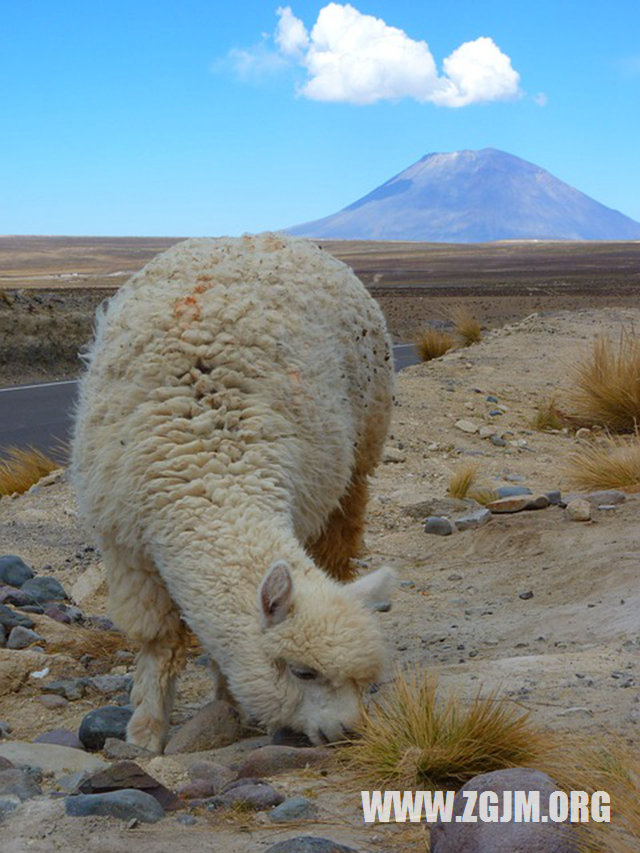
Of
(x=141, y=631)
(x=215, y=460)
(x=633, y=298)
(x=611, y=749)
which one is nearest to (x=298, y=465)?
(x=215, y=460)

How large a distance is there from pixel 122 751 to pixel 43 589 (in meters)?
2.74

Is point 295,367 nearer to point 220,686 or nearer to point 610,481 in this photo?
point 220,686

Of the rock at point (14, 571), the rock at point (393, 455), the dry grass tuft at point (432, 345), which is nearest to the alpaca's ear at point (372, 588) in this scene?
the rock at point (14, 571)

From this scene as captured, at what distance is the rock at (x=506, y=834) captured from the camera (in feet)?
10.3

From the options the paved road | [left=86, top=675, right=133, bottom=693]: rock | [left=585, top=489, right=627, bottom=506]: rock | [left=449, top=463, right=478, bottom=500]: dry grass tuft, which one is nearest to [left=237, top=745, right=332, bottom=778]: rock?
[left=86, top=675, right=133, bottom=693]: rock

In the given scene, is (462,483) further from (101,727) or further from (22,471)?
(101,727)

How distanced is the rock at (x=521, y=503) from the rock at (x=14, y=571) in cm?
335

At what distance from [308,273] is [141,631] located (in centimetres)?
203

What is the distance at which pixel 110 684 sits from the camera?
5.95 m

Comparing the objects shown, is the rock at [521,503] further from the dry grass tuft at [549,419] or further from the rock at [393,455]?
the dry grass tuft at [549,419]

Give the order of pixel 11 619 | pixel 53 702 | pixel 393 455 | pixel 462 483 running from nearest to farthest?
pixel 53 702 < pixel 11 619 < pixel 462 483 < pixel 393 455

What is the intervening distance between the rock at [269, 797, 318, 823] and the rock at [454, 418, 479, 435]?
8870 mm

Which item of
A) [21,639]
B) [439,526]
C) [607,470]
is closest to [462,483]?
[439,526]

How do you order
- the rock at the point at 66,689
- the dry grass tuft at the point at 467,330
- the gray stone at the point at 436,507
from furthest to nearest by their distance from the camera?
the dry grass tuft at the point at 467,330, the gray stone at the point at 436,507, the rock at the point at 66,689
